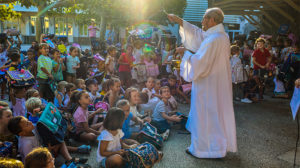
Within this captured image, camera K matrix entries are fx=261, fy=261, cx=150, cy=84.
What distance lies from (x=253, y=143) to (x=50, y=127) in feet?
10.8

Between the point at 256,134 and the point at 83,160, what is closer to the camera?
the point at 83,160

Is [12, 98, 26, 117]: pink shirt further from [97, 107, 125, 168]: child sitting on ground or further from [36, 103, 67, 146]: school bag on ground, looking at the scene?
[97, 107, 125, 168]: child sitting on ground

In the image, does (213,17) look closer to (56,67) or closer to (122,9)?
(56,67)

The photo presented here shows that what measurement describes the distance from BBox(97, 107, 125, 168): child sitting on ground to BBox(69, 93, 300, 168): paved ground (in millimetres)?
529

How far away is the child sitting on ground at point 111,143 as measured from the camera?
3133 millimetres

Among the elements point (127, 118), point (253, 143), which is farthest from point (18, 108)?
point (253, 143)

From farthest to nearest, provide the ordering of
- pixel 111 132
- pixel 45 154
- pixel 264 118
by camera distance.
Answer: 1. pixel 264 118
2. pixel 111 132
3. pixel 45 154

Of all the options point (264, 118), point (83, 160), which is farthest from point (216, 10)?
point (264, 118)

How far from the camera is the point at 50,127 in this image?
3.33 meters

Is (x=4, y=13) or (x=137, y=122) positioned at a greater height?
(x=4, y=13)

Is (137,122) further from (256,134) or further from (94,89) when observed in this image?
(256,134)

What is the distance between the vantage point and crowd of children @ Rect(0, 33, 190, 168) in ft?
10.3

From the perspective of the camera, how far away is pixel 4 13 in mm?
4824

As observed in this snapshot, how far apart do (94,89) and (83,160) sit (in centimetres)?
235
